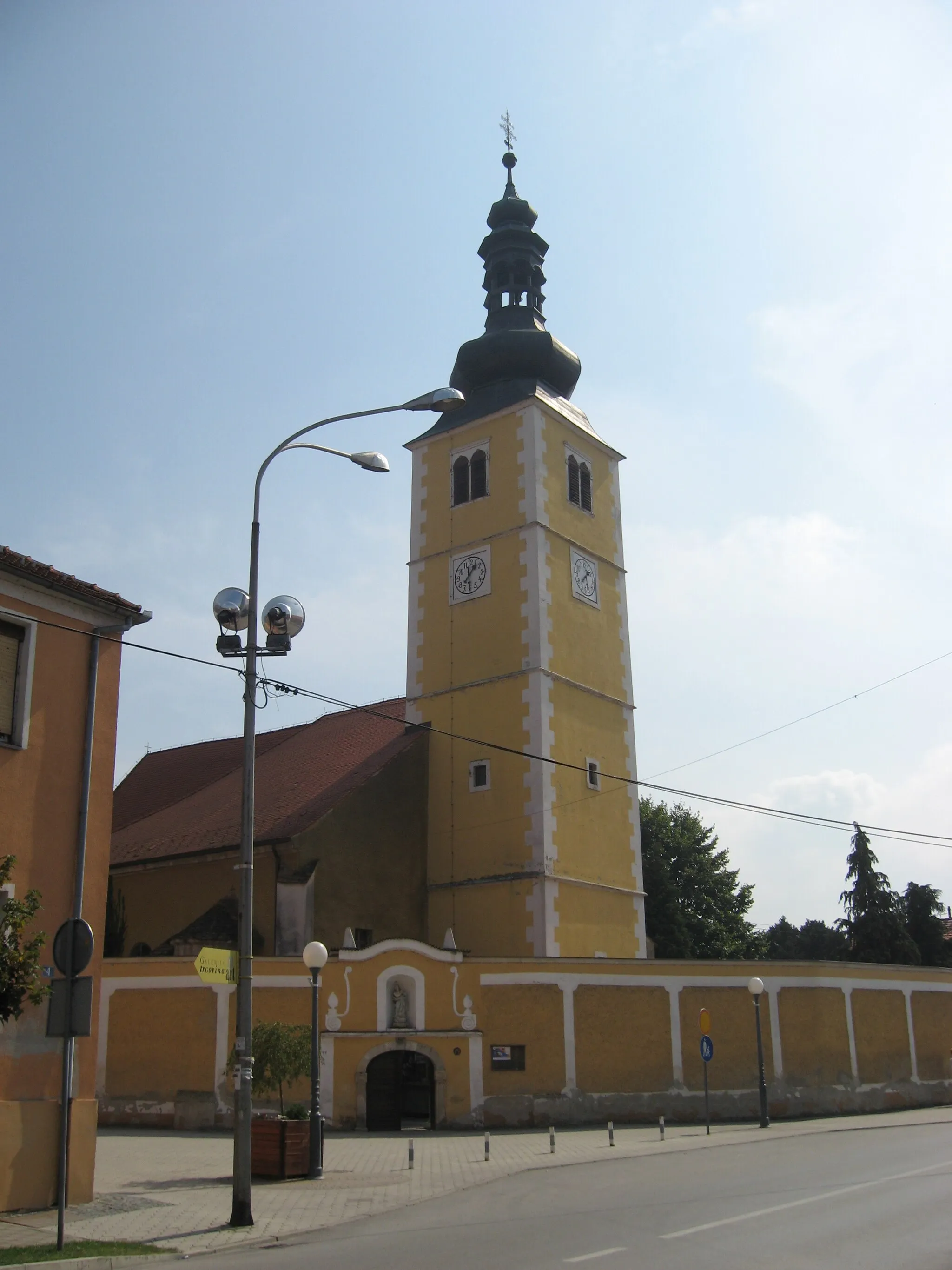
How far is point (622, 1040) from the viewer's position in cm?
2409

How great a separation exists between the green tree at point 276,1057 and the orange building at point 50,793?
2.78 metres

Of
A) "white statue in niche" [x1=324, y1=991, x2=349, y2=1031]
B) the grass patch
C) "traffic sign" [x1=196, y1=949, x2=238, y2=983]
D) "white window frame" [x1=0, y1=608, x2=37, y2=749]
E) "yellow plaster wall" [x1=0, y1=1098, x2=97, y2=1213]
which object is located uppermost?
"white window frame" [x1=0, y1=608, x2=37, y2=749]

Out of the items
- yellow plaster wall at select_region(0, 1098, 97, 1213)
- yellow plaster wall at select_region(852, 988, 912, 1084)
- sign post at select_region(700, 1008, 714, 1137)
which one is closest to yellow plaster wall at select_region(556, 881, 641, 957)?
sign post at select_region(700, 1008, 714, 1137)

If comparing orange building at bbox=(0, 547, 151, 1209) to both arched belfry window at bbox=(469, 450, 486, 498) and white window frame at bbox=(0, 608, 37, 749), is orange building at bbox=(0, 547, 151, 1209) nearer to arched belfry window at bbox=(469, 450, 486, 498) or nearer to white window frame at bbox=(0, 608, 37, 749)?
white window frame at bbox=(0, 608, 37, 749)

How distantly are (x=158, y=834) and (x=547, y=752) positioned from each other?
10710 mm

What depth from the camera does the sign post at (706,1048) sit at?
74.2ft

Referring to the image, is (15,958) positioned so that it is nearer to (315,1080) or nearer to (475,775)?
(315,1080)

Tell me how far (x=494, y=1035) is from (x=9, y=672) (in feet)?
41.4

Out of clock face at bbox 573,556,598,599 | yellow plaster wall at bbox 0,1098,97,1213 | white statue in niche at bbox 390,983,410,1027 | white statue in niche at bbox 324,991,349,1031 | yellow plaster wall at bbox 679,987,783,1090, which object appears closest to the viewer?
yellow plaster wall at bbox 0,1098,97,1213

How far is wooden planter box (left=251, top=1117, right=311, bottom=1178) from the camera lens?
51.9ft

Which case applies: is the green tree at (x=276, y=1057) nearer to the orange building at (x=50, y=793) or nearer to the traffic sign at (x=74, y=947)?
the orange building at (x=50, y=793)

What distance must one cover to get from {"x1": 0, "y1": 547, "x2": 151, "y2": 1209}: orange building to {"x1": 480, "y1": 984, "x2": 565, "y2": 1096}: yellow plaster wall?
30.7 feet

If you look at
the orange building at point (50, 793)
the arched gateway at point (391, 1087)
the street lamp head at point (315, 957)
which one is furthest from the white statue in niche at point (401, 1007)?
the orange building at point (50, 793)

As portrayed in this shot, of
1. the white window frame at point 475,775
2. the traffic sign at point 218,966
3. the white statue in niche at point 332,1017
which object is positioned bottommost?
the white statue in niche at point 332,1017
